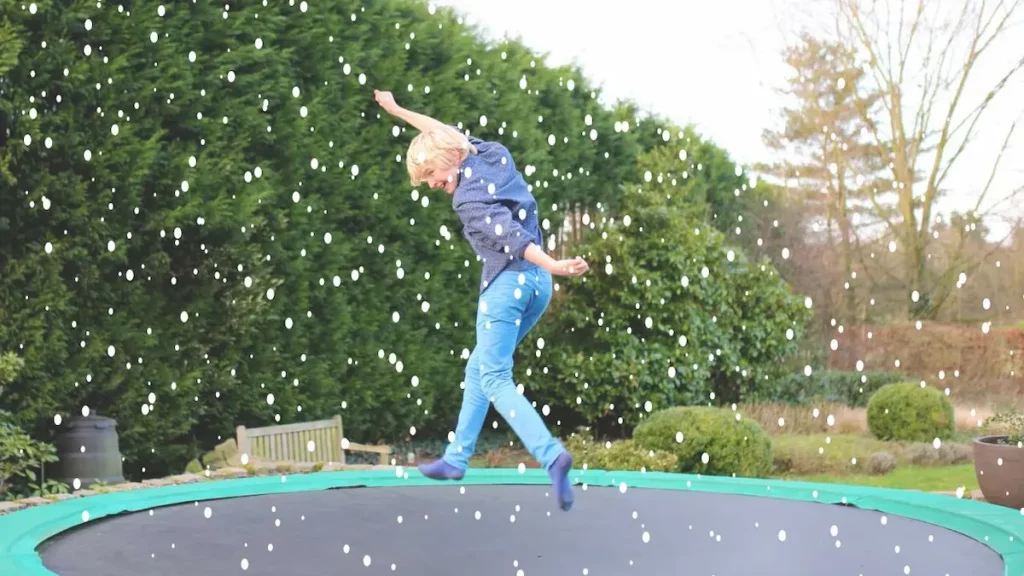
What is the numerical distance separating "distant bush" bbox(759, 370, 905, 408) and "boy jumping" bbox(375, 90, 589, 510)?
6670mm

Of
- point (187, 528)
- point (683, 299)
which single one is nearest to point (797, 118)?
point (683, 299)

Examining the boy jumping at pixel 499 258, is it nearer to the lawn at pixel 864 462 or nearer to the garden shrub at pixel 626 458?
the garden shrub at pixel 626 458

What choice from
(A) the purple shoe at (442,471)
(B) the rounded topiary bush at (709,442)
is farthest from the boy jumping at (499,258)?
(B) the rounded topiary bush at (709,442)

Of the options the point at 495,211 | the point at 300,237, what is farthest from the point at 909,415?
the point at 495,211

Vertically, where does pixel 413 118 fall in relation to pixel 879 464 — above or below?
above

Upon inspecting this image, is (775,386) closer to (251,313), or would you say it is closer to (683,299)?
(683,299)

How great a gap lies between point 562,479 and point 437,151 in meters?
0.84

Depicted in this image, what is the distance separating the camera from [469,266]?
7371 millimetres

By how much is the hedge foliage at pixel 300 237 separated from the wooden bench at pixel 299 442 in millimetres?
158

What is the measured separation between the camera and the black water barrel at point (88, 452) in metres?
4.89

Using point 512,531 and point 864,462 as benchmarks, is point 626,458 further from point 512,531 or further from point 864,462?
point 512,531

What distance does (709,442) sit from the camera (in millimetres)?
6066

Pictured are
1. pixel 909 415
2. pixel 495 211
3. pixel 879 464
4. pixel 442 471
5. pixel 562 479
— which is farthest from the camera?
pixel 909 415

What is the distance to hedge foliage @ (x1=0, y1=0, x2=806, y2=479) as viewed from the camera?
16.1 ft
